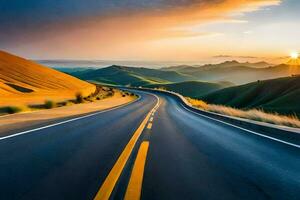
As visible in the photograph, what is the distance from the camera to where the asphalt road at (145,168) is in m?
4.49

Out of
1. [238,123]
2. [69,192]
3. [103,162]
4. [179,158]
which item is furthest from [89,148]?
[238,123]

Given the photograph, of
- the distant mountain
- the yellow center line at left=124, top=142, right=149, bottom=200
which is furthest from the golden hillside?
the distant mountain

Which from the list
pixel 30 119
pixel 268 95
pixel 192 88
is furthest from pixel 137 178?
pixel 192 88

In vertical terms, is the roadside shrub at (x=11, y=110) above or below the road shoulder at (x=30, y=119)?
below

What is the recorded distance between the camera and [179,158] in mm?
6887

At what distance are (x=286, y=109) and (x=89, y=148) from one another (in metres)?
55.3

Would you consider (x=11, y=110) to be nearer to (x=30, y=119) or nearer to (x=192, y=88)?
(x=30, y=119)

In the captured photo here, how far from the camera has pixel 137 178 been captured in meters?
5.18

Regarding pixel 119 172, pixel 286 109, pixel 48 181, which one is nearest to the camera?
pixel 48 181

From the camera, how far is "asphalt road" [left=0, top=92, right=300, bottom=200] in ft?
14.7

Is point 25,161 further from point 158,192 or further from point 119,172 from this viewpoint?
point 158,192

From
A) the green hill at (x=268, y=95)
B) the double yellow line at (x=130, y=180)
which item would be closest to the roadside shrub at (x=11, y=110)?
the double yellow line at (x=130, y=180)

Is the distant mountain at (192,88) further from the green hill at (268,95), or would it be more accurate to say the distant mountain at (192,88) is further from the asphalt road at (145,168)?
→ the asphalt road at (145,168)

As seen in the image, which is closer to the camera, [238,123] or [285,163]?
[285,163]
